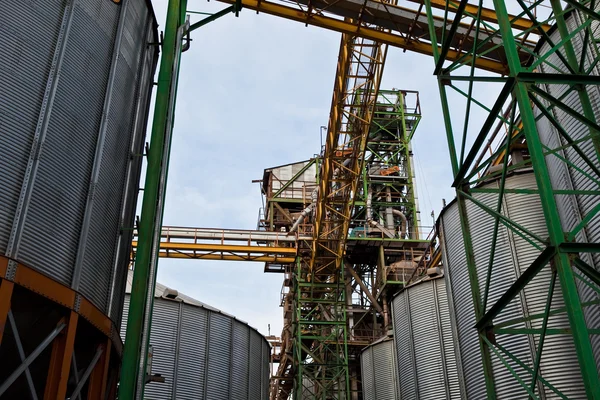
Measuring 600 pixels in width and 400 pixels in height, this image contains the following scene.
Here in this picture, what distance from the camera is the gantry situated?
36.2 feet

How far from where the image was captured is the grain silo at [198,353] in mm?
23156

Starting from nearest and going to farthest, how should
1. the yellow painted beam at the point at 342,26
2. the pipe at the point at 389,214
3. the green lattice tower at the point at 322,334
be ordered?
the yellow painted beam at the point at 342,26 → the green lattice tower at the point at 322,334 → the pipe at the point at 389,214

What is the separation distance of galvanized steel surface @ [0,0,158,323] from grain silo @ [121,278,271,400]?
8.35m

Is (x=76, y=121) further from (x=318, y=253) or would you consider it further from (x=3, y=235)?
(x=318, y=253)

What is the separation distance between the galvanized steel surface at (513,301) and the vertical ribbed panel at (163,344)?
994 cm

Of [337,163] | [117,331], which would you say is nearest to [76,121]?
[117,331]

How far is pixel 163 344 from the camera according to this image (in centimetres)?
2342

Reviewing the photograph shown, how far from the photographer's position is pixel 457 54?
1043 inches

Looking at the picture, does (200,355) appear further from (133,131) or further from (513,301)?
(513,301)

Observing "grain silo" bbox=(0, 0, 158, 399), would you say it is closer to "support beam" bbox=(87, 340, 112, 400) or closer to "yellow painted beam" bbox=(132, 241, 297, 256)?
"support beam" bbox=(87, 340, 112, 400)

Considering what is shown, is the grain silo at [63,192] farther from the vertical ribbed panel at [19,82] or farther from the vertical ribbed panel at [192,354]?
the vertical ribbed panel at [192,354]

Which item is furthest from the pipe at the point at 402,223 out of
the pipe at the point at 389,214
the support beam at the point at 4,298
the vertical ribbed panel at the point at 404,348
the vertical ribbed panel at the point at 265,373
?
the support beam at the point at 4,298

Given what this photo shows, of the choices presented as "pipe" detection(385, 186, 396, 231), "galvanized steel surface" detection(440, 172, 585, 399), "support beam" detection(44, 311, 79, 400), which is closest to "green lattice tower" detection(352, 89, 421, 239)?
"pipe" detection(385, 186, 396, 231)

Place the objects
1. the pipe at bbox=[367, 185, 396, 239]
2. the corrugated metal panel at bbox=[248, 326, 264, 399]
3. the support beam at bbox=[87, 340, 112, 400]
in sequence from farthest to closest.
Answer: the pipe at bbox=[367, 185, 396, 239]
the corrugated metal panel at bbox=[248, 326, 264, 399]
the support beam at bbox=[87, 340, 112, 400]
